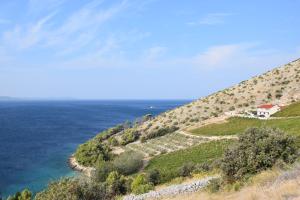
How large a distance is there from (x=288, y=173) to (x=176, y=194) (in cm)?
911

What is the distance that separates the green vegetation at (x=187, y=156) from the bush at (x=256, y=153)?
82.6 feet

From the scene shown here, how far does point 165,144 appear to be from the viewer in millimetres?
69938

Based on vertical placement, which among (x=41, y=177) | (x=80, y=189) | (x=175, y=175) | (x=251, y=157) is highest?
(x=251, y=157)

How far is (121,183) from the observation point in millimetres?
39625

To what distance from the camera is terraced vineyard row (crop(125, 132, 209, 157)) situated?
6525 centimetres

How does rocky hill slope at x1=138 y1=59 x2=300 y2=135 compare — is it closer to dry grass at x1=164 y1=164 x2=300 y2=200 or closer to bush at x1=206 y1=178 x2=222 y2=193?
bush at x1=206 y1=178 x2=222 y2=193

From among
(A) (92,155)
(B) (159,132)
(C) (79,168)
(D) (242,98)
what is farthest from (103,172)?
(D) (242,98)

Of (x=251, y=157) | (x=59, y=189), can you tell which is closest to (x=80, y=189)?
(x=59, y=189)

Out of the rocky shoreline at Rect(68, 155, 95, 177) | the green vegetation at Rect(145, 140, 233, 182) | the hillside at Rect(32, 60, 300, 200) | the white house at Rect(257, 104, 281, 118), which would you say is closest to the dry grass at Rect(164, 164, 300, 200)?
the hillside at Rect(32, 60, 300, 200)

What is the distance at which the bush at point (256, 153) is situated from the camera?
2145cm

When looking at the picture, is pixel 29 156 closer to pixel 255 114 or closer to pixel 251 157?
pixel 255 114

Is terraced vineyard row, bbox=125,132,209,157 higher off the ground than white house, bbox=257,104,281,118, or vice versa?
white house, bbox=257,104,281,118

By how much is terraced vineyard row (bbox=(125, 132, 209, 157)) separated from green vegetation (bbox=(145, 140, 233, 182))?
178 inches

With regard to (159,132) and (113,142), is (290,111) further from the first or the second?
(113,142)
